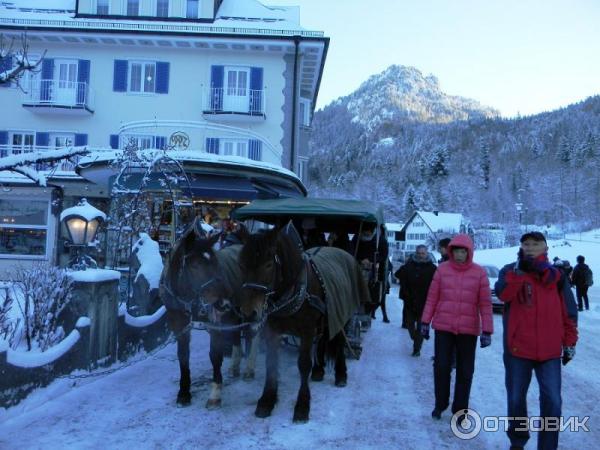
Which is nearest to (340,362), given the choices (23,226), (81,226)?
(81,226)

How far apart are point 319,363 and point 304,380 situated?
1.53 m

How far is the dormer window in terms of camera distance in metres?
21.5

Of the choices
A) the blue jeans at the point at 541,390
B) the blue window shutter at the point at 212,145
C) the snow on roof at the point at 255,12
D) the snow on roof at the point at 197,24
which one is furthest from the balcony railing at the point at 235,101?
the blue jeans at the point at 541,390

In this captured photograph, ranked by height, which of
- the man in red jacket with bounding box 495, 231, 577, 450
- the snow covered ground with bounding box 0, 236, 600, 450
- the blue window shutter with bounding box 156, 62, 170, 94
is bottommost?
the snow covered ground with bounding box 0, 236, 600, 450

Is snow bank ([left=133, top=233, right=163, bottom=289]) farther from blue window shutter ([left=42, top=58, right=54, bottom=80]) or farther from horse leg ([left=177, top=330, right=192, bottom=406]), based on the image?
blue window shutter ([left=42, top=58, right=54, bottom=80])

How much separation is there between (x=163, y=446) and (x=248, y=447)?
0.72 metres

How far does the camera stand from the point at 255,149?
17938 millimetres

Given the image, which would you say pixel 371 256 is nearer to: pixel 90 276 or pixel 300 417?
pixel 300 417

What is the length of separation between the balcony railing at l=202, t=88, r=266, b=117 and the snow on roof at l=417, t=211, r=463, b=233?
175ft

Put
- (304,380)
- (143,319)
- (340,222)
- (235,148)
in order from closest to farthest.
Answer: (304,380)
(143,319)
(340,222)
(235,148)

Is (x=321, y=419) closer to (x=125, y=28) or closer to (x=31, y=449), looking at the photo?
(x=31, y=449)

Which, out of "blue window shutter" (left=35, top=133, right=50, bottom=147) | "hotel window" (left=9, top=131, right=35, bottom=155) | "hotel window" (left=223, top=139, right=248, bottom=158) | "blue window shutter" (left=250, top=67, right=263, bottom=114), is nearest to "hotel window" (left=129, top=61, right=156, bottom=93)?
"blue window shutter" (left=35, top=133, right=50, bottom=147)

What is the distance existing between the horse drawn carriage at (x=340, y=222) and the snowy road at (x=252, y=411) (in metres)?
1.28

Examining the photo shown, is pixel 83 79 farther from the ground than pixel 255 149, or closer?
farther from the ground
